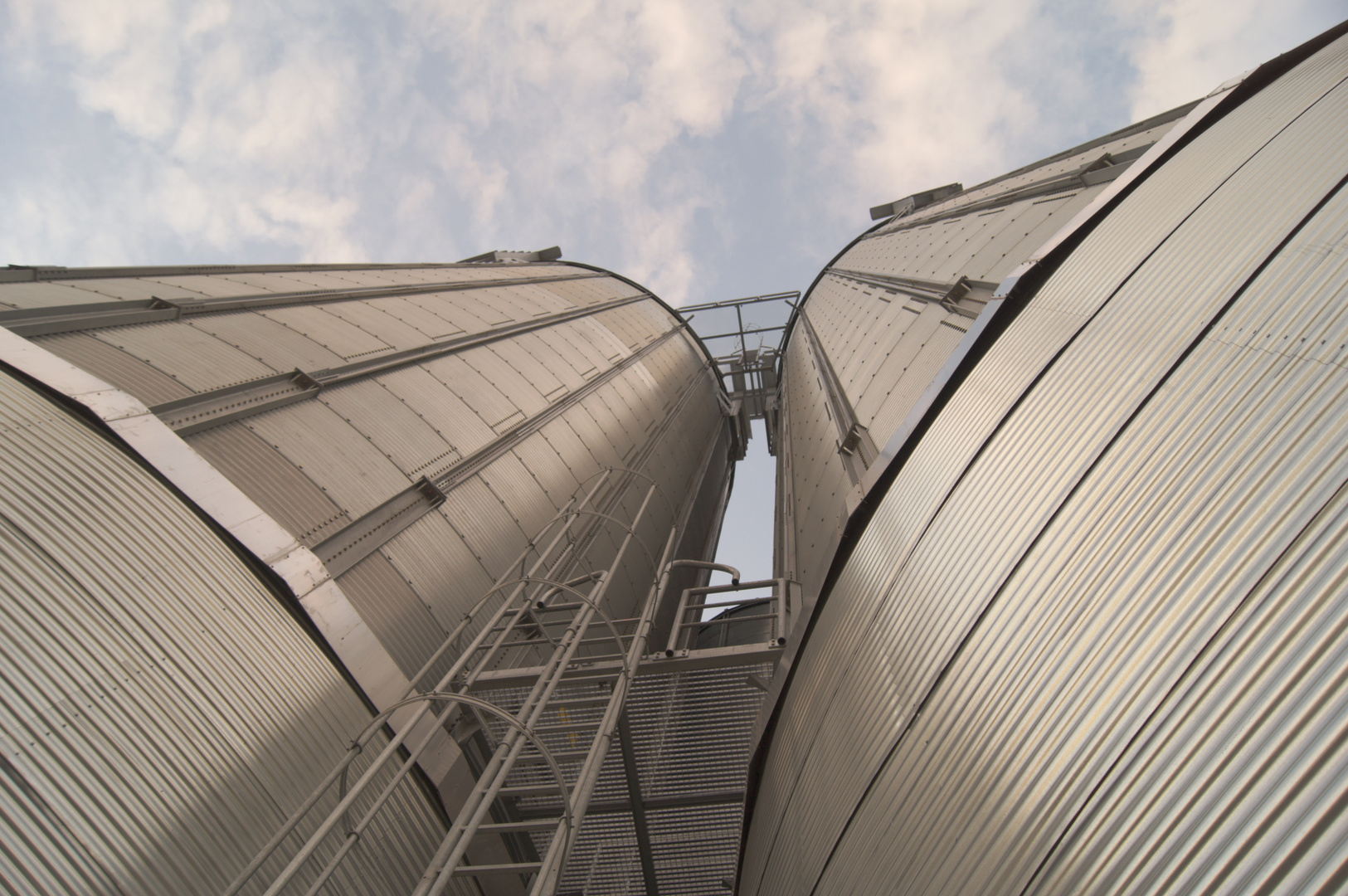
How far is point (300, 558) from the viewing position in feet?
20.2

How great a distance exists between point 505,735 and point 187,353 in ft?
17.9

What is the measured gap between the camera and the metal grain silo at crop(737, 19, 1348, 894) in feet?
8.46

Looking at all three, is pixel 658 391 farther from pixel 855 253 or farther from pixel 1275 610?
pixel 1275 610

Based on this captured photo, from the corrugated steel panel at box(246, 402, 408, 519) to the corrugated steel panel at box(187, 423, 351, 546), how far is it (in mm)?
136

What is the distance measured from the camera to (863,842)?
166 inches

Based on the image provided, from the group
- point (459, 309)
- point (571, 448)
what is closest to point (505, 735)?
point (571, 448)

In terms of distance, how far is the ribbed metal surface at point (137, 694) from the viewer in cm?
394

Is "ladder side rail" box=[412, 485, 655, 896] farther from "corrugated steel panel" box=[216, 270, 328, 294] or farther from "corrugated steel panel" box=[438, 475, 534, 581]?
"corrugated steel panel" box=[216, 270, 328, 294]

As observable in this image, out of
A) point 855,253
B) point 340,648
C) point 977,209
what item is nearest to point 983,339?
point 340,648

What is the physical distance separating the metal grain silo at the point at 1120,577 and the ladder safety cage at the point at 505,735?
1.71 m

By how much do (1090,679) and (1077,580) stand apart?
1.81 ft

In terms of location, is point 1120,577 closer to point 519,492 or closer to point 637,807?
point 637,807

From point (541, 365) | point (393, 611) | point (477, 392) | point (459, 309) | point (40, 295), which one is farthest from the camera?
point (459, 309)

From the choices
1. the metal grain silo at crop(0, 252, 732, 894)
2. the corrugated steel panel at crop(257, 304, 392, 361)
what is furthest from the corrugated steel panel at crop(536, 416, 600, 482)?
the corrugated steel panel at crop(257, 304, 392, 361)
